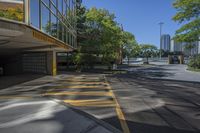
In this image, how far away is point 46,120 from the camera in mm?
8555

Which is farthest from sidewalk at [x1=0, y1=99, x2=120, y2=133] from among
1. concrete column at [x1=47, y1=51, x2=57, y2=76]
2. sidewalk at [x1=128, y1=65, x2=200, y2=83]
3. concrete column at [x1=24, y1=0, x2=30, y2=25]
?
concrete column at [x1=47, y1=51, x2=57, y2=76]

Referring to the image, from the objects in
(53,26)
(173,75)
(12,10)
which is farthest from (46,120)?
(173,75)

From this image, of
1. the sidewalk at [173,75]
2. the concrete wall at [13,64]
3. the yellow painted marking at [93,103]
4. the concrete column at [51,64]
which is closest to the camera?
the yellow painted marking at [93,103]

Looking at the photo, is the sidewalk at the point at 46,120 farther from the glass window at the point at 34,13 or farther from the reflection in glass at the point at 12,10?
the glass window at the point at 34,13

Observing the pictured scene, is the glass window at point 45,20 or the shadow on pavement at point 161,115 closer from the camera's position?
the shadow on pavement at point 161,115

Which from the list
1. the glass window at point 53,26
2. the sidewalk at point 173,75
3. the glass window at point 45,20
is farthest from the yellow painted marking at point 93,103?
the sidewalk at point 173,75

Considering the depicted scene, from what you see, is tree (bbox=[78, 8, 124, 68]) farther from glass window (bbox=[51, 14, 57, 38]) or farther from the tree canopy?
glass window (bbox=[51, 14, 57, 38])

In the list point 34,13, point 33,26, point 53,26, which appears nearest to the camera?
point 33,26

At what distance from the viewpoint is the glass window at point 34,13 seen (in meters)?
15.9

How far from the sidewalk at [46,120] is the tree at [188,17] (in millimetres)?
24856

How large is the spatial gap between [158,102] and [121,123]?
4.56 metres

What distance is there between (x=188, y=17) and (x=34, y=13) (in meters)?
21.6

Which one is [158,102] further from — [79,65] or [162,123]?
[79,65]

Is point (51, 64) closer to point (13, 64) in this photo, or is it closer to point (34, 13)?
point (13, 64)
